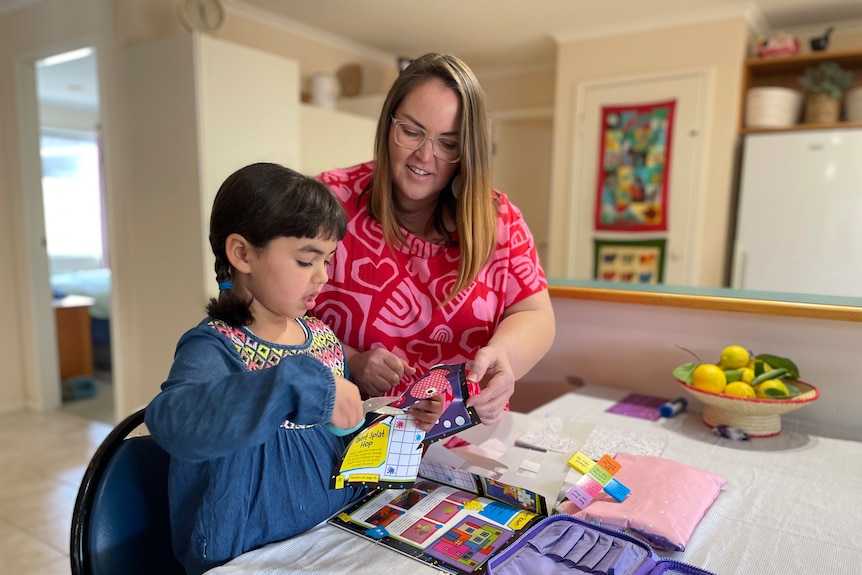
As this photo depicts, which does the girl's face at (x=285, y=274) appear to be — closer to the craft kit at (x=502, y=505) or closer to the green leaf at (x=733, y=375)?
the craft kit at (x=502, y=505)

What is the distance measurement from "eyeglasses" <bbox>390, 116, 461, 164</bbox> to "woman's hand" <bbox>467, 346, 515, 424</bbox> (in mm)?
370

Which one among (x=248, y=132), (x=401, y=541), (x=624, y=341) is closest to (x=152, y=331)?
(x=248, y=132)

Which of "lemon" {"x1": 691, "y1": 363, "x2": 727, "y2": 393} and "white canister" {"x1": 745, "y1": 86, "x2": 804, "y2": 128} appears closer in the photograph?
"lemon" {"x1": 691, "y1": 363, "x2": 727, "y2": 393}

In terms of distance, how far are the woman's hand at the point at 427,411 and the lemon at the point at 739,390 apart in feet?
2.46

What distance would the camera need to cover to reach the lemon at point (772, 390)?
1256 millimetres

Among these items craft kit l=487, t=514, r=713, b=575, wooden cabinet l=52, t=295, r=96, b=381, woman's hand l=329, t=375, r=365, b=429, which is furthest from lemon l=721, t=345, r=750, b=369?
wooden cabinet l=52, t=295, r=96, b=381

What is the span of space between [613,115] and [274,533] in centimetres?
369

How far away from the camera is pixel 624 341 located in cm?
164

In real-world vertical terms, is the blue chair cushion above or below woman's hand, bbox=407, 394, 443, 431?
below

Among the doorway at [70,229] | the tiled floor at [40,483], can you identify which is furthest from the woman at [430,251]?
the doorway at [70,229]

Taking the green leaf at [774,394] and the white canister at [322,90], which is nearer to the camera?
the green leaf at [774,394]

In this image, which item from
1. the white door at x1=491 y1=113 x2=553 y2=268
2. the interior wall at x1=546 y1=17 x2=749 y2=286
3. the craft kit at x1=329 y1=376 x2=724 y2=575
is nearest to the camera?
the craft kit at x1=329 y1=376 x2=724 y2=575

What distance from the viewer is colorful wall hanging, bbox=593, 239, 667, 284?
3.82m

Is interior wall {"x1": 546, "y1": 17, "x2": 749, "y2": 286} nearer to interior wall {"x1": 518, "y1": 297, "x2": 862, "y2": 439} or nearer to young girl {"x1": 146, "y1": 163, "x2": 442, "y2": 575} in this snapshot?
interior wall {"x1": 518, "y1": 297, "x2": 862, "y2": 439}
